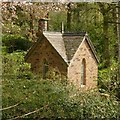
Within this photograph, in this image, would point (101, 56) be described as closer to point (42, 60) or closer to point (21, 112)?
point (42, 60)

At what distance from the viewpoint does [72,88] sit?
8.73 ft

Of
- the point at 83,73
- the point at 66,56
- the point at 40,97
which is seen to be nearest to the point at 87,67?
the point at 83,73

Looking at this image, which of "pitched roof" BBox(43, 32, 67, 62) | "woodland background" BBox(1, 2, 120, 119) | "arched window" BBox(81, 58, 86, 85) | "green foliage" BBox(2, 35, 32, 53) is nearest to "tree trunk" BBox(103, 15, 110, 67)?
"woodland background" BBox(1, 2, 120, 119)

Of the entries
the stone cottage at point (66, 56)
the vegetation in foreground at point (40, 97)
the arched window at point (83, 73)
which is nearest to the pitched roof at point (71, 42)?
the stone cottage at point (66, 56)

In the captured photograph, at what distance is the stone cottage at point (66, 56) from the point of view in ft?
8.68

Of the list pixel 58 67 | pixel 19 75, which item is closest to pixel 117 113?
pixel 58 67

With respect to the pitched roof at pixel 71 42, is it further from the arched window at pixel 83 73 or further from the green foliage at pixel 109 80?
the green foliage at pixel 109 80

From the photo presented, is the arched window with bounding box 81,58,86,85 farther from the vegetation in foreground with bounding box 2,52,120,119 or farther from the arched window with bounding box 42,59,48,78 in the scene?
the arched window with bounding box 42,59,48,78

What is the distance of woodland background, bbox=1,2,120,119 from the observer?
264 cm

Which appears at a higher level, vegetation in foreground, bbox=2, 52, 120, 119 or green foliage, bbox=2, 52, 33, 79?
green foliage, bbox=2, 52, 33, 79

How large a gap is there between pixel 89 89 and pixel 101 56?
0.25 meters

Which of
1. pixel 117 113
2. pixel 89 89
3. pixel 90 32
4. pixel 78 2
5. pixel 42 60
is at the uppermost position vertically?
pixel 78 2

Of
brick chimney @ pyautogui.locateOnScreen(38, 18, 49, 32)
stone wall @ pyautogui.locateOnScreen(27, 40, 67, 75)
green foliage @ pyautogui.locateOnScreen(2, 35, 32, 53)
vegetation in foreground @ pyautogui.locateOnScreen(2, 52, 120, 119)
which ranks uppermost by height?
brick chimney @ pyautogui.locateOnScreen(38, 18, 49, 32)

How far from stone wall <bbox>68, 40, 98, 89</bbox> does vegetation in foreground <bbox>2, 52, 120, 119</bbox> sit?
6 centimetres
